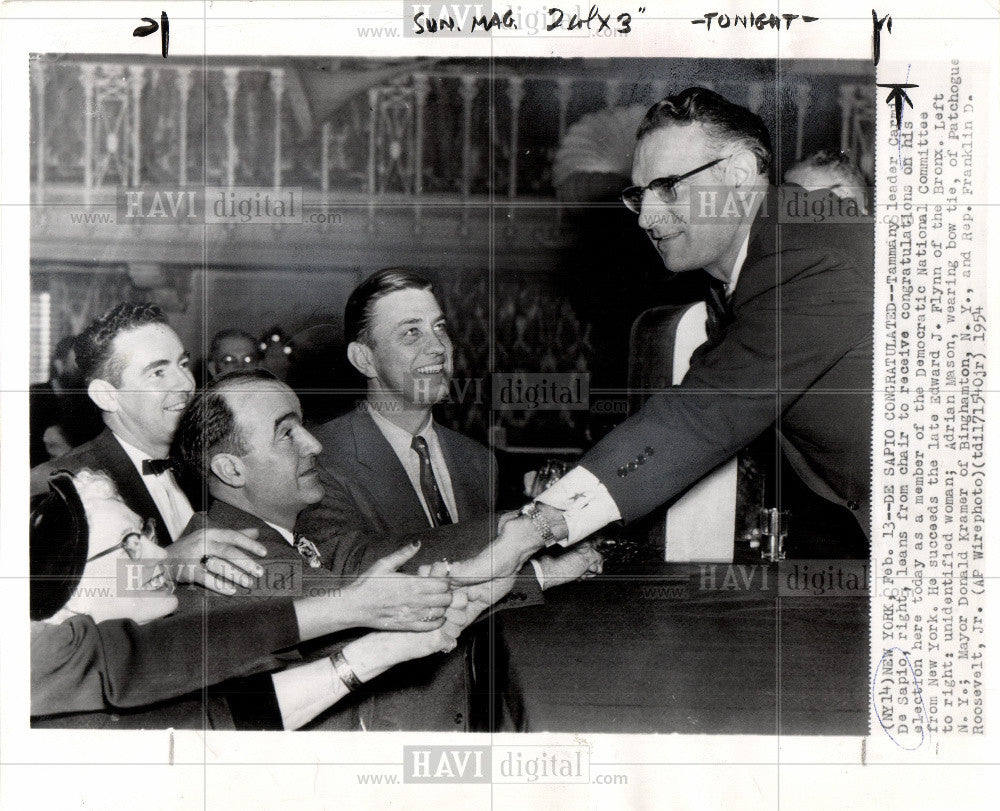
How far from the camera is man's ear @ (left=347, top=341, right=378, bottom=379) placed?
135 cm

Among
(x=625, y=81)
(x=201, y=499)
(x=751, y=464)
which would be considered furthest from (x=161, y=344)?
(x=751, y=464)

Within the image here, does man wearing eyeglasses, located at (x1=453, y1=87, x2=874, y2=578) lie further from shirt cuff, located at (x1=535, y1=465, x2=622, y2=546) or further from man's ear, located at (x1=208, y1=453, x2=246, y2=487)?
man's ear, located at (x1=208, y1=453, x2=246, y2=487)

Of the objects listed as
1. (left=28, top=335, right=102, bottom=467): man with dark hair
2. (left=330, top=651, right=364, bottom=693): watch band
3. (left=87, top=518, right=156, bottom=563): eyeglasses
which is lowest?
(left=330, top=651, right=364, bottom=693): watch band

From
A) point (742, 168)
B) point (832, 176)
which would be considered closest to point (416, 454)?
point (742, 168)

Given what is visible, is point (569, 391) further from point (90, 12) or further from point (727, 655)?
point (90, 12)

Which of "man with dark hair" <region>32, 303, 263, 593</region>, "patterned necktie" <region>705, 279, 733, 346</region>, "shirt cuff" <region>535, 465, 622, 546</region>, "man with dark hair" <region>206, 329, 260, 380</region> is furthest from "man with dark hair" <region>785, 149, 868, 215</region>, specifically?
"man with dark hair" <region>32, 303, 263, 593</region>

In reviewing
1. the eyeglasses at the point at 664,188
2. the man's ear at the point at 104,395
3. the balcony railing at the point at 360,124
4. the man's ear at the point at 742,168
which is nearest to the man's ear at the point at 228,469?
A: the man's ear at the point at 104,395

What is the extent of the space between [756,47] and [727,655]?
2.98ft

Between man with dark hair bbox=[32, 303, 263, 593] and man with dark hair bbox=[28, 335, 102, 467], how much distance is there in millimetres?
20

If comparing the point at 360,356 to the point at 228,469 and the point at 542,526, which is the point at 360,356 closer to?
the point at 228,469

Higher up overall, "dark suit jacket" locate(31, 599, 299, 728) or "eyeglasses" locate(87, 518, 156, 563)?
"eyeglasses" locate(87, 518, 156, 563)

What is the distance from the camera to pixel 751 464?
1354 mm

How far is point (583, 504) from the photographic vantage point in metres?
1.33

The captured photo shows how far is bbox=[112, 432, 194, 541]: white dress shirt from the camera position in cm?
134
